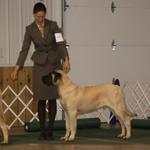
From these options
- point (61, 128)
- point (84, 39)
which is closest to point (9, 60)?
point (84, 39)

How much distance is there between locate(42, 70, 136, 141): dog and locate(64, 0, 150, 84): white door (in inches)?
109

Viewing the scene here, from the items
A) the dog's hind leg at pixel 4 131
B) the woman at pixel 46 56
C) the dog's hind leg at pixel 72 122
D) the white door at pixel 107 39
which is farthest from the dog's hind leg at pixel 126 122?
the white door at pixel 107 39

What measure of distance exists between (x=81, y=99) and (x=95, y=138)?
52cm

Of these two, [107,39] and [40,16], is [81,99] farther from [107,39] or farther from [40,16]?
[107,39]

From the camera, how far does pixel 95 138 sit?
580 centimetres

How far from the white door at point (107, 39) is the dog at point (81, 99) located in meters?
2.76

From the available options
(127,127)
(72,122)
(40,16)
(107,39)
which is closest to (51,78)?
(72,122)

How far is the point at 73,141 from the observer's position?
5.47 metres

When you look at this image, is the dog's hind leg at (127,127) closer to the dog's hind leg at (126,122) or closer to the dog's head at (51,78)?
the dog's hind leg at (126,122)

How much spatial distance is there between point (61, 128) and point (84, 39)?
7.63 ft

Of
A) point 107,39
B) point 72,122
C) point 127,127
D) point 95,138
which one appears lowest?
point 95,138

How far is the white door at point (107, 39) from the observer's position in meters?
8.42

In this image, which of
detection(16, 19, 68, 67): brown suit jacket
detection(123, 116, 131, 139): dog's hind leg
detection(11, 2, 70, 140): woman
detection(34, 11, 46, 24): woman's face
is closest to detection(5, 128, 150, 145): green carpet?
detection(123, 116, 131, 139): dog's hind leg

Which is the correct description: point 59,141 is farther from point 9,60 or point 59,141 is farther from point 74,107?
point 9,60
